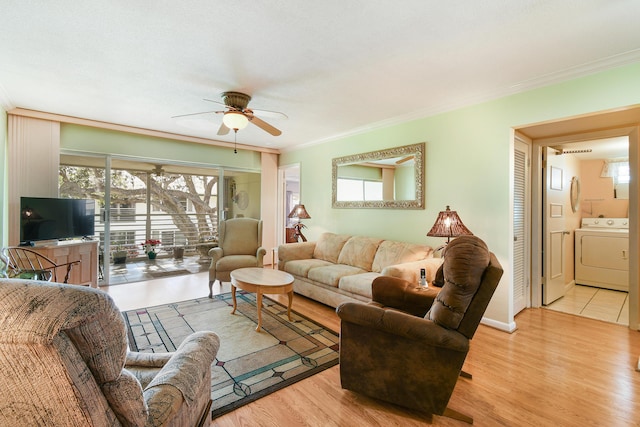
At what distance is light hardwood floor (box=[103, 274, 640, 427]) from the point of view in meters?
1.73

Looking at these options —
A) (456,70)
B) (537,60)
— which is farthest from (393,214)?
(537,60)

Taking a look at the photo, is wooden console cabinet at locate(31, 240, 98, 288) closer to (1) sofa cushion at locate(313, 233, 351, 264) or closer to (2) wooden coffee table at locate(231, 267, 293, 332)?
(2) wooden coffee table at locate(231, 267, 293, 332)

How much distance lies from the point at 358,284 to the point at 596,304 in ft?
10.6

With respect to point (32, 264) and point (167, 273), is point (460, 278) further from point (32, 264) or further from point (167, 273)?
point (167, 273)

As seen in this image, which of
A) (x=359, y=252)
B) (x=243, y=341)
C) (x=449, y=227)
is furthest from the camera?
(x=359, y=252)

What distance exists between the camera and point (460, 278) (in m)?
1.50

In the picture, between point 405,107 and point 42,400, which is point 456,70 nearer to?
point 405,107

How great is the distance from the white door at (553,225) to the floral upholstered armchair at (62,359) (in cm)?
437

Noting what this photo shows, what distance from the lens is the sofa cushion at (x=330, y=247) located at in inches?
169

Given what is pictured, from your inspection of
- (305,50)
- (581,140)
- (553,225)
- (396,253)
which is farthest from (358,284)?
(581,140)

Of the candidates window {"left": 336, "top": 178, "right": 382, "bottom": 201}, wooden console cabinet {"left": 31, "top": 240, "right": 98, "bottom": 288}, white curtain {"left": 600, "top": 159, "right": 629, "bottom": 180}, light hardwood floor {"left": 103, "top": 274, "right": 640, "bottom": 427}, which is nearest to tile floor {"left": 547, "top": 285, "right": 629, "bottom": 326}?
light hardwood floor {"left": 103, "top": 274, "right": 640, "bottom": 427}

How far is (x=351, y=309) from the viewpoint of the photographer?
1833mm

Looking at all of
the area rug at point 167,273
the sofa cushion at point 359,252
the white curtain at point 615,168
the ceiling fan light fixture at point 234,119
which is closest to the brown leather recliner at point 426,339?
the sofa cushion at point 359,252

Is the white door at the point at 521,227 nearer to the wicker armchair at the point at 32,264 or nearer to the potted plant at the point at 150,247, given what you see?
the wicker armchair at the point at 32,264
